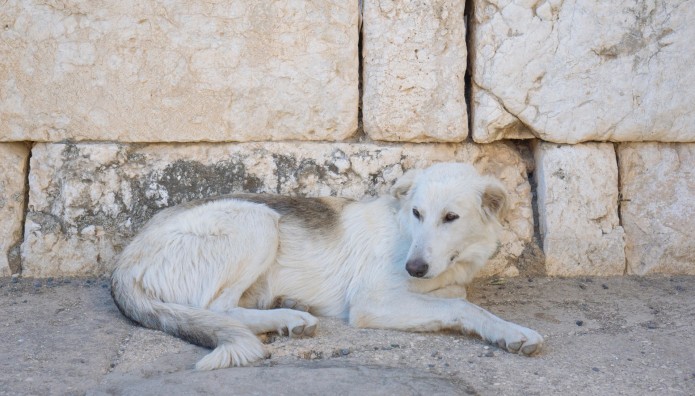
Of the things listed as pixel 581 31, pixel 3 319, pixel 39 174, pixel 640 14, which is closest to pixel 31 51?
pixel 39 174

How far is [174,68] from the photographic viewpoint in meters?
5.64

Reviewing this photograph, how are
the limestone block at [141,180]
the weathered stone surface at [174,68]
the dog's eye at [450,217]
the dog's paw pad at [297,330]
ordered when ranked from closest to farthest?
the dog's paw pad at [297,330] → the dog's eye at [450,217] → the weathered stone surface at [174,68] → the limestone block at [141,180]

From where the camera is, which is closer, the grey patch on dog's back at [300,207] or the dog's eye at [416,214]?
the dog's eye at [416,214]

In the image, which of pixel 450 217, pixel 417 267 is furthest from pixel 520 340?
pixel 450 217

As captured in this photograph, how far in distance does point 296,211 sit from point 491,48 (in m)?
1.84

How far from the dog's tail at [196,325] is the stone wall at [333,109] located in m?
1.12

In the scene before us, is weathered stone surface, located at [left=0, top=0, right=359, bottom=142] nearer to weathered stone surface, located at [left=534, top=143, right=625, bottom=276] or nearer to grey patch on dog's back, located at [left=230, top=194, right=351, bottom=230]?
grey patch on dog's back, located at [left=230, top=194, right=351, bottom=230]

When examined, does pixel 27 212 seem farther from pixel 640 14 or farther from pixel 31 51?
pixel 640 14

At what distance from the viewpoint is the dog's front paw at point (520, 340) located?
4.30m

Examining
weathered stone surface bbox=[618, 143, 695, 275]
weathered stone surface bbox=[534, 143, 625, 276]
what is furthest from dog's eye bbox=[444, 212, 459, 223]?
weathered stone surface bbox=[618, 143, 695, 275]

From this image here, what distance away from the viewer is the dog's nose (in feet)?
15.2

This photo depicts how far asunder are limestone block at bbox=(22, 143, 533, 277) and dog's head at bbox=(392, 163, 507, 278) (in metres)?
0.69

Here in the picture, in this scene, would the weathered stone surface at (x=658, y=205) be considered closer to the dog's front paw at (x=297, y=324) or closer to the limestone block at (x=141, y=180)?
the limestone block at (x=141, y=180)

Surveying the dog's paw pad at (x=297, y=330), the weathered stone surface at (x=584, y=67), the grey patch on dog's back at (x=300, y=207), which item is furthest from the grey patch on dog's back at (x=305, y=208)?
the weathered stone surface at (x=584, y=67)
